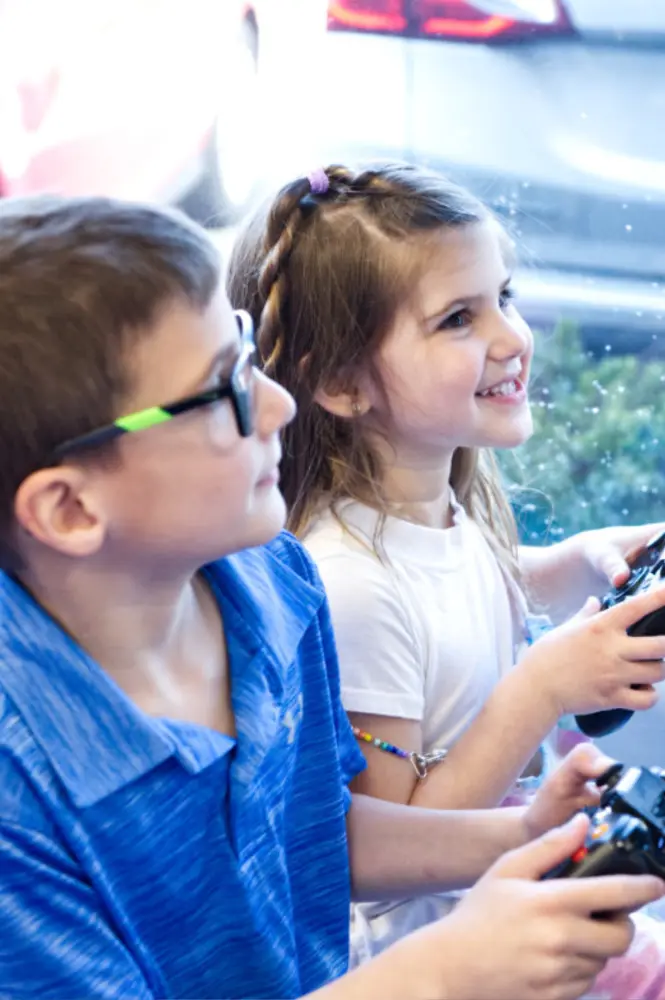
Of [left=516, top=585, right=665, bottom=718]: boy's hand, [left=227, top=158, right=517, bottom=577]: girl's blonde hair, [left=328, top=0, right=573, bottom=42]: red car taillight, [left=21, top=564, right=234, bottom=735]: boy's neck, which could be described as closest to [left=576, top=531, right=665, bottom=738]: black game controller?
[left=516, top=585, right=665, bottom=718]: boy's hand

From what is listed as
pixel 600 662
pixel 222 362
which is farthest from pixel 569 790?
pixel 222 362

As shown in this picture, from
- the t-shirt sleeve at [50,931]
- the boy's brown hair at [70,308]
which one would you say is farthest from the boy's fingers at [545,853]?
the boy's brown hair at [70,308]

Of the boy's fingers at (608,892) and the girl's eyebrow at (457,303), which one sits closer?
the boy's fingers at (608,892)

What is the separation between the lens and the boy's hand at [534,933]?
60cm

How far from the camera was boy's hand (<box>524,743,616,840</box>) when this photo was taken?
750 millimetres

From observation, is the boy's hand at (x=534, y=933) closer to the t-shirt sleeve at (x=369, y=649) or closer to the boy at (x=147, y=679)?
the boy at (x=147, y=679)

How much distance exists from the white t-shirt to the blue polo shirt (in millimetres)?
75

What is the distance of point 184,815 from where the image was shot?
0.67 metres

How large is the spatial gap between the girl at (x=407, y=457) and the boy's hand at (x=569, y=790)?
104 mm

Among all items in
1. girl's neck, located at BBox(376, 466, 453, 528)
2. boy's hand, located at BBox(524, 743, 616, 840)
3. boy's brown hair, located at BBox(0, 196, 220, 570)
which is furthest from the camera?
girl's neck, located at BBox(376, 466, 453, 528)

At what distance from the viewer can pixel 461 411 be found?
3.06ft

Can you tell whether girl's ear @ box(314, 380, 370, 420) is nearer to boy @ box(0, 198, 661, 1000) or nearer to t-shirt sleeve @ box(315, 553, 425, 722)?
t-shirt sleeve @ box(315, 553, 425, 722)

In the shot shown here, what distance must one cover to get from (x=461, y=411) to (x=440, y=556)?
0.14m

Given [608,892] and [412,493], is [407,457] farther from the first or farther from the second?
[608,892]
